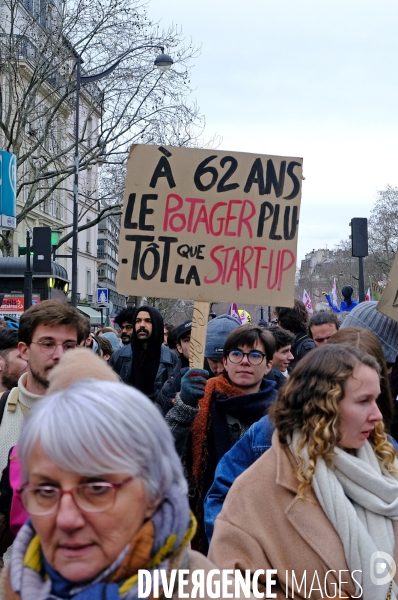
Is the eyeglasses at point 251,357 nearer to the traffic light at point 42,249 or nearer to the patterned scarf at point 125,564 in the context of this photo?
the patterned scarf at point 125,564

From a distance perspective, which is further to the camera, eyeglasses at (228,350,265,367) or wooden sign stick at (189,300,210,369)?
eyeglasses at (228,350,265,367)

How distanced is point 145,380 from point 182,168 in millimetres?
2063

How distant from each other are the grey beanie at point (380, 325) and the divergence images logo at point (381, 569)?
197cm

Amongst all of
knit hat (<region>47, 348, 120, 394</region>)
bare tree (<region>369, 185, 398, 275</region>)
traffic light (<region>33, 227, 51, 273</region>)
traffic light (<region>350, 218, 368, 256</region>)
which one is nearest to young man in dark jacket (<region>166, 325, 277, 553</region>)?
knit hat (<region>47, 348, 120, 394</region>)

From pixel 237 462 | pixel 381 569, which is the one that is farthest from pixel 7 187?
pixel 381 569

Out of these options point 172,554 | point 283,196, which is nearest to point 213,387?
point 283,196

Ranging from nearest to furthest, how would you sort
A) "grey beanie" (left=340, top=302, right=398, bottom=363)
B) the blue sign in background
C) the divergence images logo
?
1. the divergence images logo
2. "grey beanie" (left=340, top=302, right=398, bottom=363)
3. the blue sign in background

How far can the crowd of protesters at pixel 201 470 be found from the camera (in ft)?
5.46

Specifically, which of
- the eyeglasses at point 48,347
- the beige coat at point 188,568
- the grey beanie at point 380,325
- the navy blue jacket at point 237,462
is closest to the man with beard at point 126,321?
the grey beanie at point 380,325

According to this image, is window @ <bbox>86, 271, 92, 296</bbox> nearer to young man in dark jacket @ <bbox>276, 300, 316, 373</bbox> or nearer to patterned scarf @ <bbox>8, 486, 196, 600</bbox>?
young man in dark jacket @ <bbox>276, 300, 316, 373</bbox>

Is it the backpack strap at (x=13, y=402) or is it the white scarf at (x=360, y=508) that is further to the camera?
the backpack strap at (x=13, y=402)

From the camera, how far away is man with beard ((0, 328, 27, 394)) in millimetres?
4719

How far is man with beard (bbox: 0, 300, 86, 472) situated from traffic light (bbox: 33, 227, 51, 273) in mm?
8838

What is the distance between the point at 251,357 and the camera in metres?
4.06
